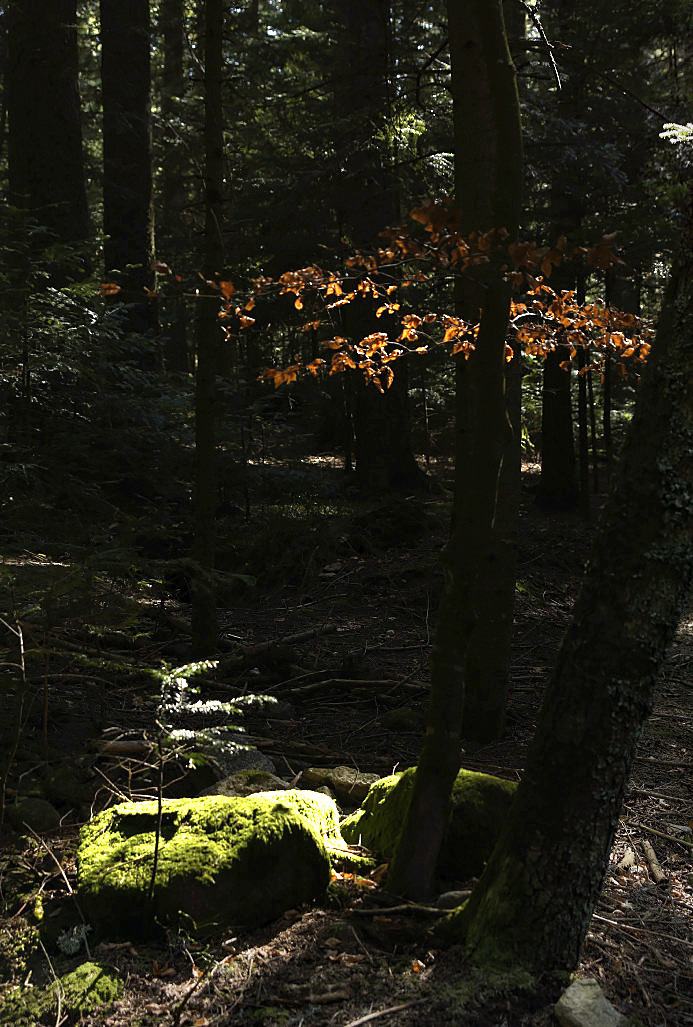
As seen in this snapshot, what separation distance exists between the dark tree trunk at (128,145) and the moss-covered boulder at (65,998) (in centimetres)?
1042

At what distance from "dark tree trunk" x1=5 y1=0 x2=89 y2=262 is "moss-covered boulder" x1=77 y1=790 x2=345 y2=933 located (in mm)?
8655

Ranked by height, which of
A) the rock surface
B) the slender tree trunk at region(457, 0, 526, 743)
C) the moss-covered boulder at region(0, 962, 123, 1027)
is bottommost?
the moss-covered boulder at region(0, 962, 123, 1027)

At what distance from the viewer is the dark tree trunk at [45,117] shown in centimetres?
1037

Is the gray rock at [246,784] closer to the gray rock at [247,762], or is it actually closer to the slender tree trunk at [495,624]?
the gray rock at [247,762]

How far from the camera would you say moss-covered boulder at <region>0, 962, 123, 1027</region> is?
262cm

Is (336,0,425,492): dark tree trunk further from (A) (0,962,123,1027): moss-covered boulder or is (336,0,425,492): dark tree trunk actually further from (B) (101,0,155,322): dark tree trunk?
(A) (0,962,123,1027): moss-covered boulder

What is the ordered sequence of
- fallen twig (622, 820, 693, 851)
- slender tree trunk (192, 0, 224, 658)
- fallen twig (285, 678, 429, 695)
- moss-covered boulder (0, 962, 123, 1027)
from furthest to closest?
slender tree trunk (192, 0, 224, 658) < fallen twig (285, 678, 429, 695) < fallen twig (622, 820, 693, 851) < moss-covered boulder (0, 962, 123, 1027)

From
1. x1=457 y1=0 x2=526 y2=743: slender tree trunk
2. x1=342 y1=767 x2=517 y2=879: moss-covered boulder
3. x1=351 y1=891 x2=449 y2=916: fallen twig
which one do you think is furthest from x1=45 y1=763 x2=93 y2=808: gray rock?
x1=457 y1=0 x2=526 y2=743: slender tree trunk

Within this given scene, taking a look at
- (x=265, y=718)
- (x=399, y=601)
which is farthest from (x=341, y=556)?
(x=265, y=718)

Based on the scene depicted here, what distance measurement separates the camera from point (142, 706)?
538cm

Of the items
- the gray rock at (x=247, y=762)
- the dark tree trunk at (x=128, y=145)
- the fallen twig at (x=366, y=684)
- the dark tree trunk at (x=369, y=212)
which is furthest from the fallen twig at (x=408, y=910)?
the dark tree trunk at (x=128, y=145)

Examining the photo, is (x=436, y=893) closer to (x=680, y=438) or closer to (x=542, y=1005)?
(x=542, y=1005)

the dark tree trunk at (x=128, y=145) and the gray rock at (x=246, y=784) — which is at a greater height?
the dark tree trunk at (x=128, y=145)

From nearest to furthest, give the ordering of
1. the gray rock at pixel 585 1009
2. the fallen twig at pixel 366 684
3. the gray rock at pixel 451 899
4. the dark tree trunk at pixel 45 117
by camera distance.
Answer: the gray rock at pixel 585 1009
the gray rock at pixel 451 899
the fallen twig at pixel 366 684
the dark tree trunk at pixel 45 117
